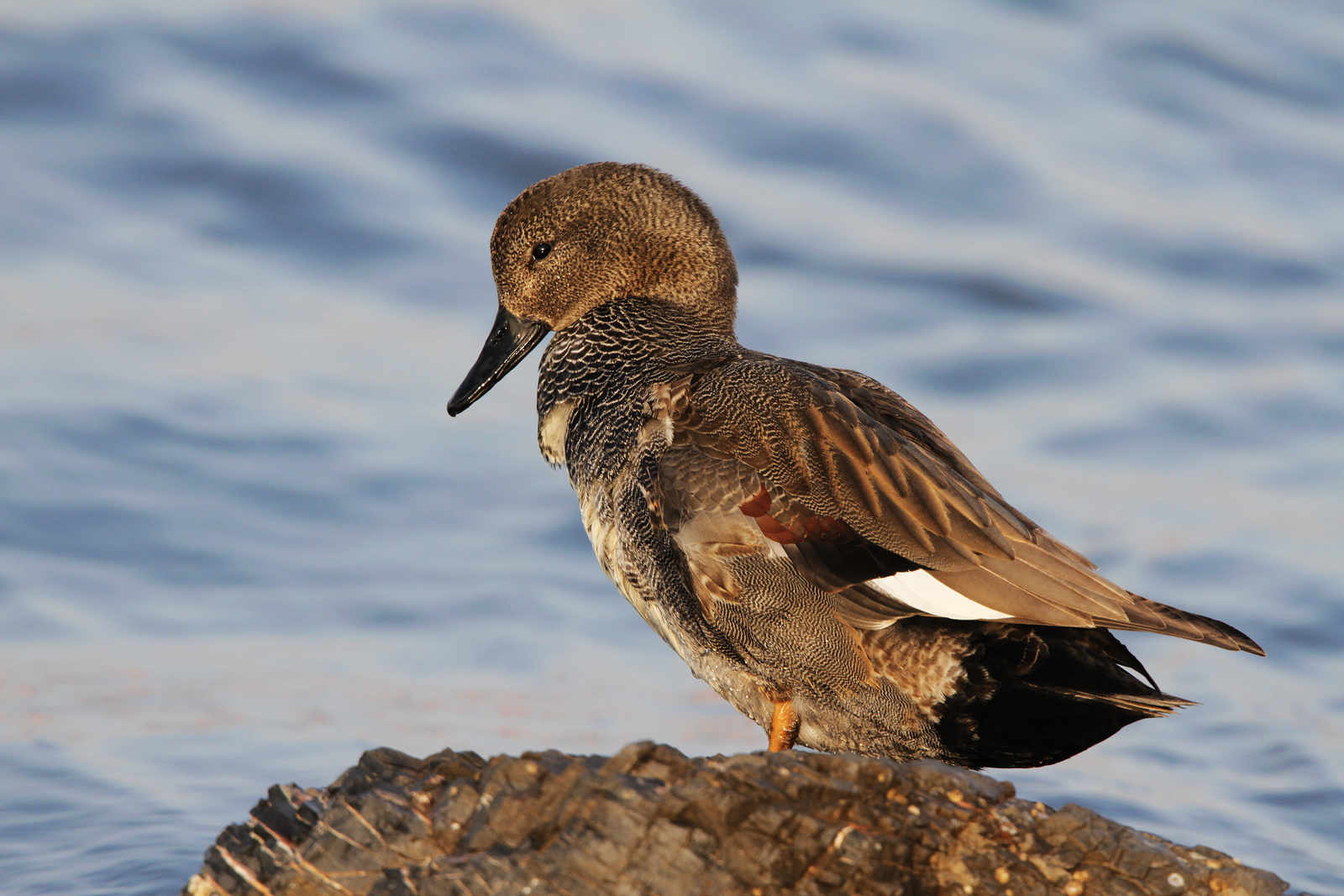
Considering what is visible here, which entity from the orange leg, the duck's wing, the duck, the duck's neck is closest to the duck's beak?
the duck's neck

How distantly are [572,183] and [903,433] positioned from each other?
4.91 feet

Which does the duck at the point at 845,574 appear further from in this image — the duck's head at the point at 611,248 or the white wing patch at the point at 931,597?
the duck's head at the point at 611,248

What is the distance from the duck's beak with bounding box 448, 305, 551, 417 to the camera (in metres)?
5.37

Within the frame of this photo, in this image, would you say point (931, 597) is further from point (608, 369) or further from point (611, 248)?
point (611, 248)

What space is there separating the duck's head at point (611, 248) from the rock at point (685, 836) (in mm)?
2192

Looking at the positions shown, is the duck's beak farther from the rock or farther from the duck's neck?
the rock

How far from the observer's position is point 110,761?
5699mm

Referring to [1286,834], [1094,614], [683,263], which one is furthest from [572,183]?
[1286,834]

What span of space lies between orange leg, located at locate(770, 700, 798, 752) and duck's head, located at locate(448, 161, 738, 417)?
1.36 metres

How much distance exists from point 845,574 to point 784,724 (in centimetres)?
48

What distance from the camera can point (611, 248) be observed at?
5109 mm

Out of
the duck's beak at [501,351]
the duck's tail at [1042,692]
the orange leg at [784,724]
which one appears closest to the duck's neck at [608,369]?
the duck's beak at [501,351]

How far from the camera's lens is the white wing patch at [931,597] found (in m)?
3.65

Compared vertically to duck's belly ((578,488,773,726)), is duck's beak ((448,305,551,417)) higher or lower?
higher
